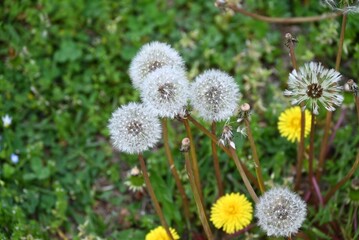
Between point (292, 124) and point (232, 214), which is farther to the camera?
point (292, 124)

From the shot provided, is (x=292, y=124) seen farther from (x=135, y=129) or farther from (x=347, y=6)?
(x=135, y=129)

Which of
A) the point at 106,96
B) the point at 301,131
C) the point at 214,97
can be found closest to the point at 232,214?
the point at 301,131

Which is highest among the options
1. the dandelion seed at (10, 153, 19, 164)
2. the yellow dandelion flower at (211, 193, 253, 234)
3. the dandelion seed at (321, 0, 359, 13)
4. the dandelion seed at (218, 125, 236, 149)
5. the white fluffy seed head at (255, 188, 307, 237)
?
the dandelion seed at (10, 153, 19, 164)

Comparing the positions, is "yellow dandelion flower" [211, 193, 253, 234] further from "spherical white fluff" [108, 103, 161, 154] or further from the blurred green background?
"spherical white fluff" [108, 103, 161, 154]

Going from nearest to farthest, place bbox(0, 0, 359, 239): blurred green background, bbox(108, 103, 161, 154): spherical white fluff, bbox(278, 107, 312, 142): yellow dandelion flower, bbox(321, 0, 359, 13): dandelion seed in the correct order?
1. bbox(108, 103, 161, 154): spherical white fluff
2. bbox(321, 0, 359, 13): dandelion seed
3. bbox(278, 107, 312, 142): yellow dandelion flower
4. bbox(0, 0, 359, 239): blurred green background

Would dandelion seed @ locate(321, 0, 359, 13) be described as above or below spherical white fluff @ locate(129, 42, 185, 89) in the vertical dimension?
below

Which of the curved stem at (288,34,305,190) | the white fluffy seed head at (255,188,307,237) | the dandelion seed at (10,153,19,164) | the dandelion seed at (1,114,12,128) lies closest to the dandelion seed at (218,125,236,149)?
the white fluffy seed head at (255,188,307,237)

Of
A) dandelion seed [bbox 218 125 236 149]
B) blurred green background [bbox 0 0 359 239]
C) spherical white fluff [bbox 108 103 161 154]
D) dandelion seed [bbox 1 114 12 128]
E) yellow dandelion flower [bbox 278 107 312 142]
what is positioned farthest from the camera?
dandelion seed [bbox 1 114 12 128]

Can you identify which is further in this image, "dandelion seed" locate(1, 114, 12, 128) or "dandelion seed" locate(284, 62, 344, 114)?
"dandelion seed" locate(1, 114, 12, 128)
